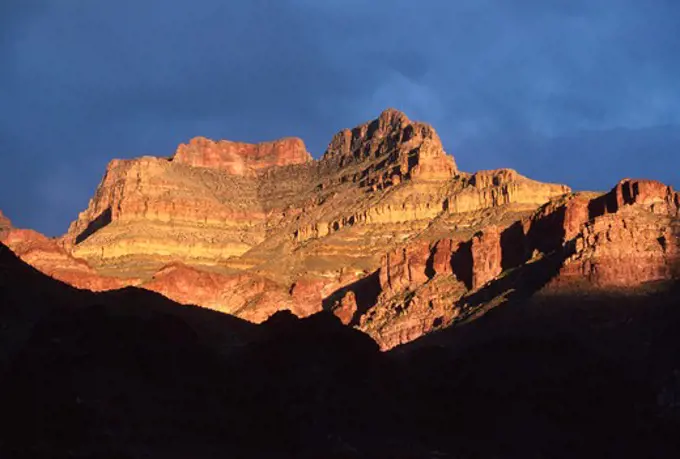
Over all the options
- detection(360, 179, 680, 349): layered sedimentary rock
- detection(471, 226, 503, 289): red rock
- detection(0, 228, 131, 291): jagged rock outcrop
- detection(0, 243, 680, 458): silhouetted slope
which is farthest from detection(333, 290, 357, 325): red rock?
detection(0, 243, 680, 458): silhouetted slope

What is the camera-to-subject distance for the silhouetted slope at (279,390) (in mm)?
83125

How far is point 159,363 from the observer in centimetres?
9188

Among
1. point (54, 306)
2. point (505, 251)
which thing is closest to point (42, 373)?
point (54, 306)

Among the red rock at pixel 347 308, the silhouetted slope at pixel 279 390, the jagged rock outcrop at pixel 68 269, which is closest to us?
the silhouetted slope at pixel 279 390

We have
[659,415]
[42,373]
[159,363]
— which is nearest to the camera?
[42,373]

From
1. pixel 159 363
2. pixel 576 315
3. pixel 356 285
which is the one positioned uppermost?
pixel 356 285

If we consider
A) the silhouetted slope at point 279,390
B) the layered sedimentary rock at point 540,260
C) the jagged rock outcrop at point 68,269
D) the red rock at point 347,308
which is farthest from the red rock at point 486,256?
the jagged rock outcrop at point 68,269

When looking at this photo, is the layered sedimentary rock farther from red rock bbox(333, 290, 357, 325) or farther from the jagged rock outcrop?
the jagged rock outcrop

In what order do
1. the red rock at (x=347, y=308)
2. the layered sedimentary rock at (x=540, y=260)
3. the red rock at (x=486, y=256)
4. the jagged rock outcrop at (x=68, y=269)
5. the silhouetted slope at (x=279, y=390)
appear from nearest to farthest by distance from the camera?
1. the silhouetted slope at (x=279, y=390)
2. the layered sedimentary rock at (x=540, y=260)
3. the red rock at (x=486, y=256)
4. the red rock at (x=347, y=308)
5. the jagged rock outcrop at (x=68, y=269)

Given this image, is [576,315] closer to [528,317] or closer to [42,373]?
[528,317]

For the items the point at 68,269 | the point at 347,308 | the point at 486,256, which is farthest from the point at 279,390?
the point at 68,269

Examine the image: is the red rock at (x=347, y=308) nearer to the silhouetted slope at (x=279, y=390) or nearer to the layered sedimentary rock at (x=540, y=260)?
the layered sedimentary rock at (x=540, y=260)

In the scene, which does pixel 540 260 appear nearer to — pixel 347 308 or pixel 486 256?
pixel 486 256

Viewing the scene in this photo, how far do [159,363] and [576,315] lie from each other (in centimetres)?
5654
